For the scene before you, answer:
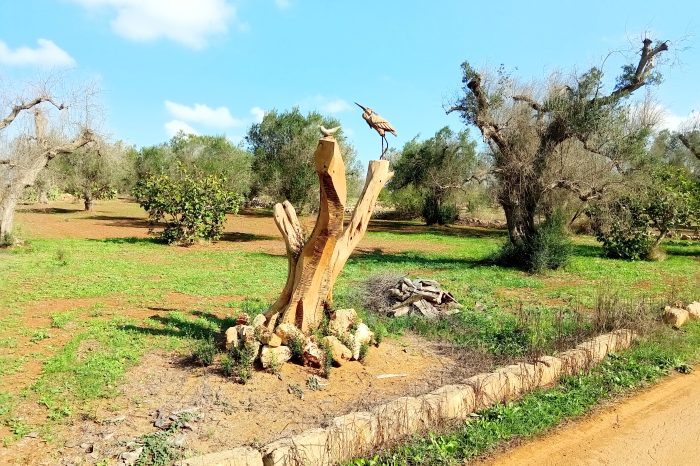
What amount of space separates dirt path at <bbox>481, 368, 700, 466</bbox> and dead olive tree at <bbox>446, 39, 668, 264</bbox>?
9298 millimetres

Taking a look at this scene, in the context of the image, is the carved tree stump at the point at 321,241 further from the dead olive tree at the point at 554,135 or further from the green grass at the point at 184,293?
the dead olive tree at the point at 554,135

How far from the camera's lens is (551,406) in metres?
4.95

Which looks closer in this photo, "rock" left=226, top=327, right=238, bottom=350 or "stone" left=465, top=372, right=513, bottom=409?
"stone" left=465, top=372, right=513, bottom=409

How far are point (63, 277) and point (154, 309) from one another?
12.4ft

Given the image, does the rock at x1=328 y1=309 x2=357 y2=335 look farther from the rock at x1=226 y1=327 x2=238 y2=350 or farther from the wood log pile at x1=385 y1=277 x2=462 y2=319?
the wood log pile at x1=385 y1=277 x2=462 y2=319

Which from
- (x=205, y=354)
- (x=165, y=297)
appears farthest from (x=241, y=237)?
(x=205, y=354)

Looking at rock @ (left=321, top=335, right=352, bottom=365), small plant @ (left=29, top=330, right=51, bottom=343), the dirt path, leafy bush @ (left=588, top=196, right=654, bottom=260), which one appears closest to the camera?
the dirt path

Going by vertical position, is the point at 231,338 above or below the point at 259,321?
below

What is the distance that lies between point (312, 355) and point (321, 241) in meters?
1.33

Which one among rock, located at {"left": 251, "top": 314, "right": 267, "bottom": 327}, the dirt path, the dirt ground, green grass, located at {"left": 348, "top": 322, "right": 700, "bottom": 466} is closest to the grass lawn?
the dirt ground

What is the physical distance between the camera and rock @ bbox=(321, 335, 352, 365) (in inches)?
233

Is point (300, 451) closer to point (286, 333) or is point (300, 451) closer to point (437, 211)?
point (286, 333)

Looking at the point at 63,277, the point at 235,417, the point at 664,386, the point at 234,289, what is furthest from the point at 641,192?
the point at 63,277

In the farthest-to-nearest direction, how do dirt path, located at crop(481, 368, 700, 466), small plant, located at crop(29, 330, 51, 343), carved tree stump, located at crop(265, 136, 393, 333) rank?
1. small plant, located at crop(29, 330, 51, 343)
2. carved tree stump, located at crop(265, 136, 393, 333)
3. dirt path, located at crop(481, 368, 700, 466)
